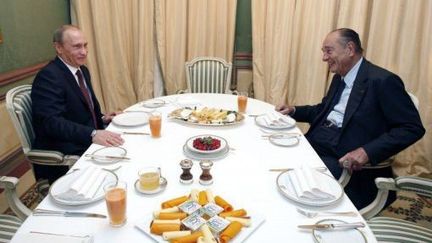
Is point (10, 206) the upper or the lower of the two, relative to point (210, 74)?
A: lower

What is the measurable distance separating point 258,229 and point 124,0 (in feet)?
9.65

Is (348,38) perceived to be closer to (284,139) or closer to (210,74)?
(284,139)

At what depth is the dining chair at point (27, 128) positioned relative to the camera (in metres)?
1.63

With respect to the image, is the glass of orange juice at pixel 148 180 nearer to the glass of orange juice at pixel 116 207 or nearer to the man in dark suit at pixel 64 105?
the glass of orange juice at pixel 116 207

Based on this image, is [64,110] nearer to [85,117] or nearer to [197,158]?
[85,117]

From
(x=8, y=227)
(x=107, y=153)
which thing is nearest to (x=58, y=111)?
(x=107, y=153)

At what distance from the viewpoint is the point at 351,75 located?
6.44ft

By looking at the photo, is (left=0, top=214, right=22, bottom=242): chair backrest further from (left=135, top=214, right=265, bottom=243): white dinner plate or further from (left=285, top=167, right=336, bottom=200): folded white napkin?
(left=285, top=167, right=336, bottom=200): folded white napkin

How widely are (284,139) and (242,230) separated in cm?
77

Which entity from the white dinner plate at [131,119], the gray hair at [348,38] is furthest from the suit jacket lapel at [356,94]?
the white dinner plate at [131,119]

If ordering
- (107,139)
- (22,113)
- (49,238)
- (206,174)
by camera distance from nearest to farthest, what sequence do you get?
(49,238)
(206,174)
(107,139)
(22,113)

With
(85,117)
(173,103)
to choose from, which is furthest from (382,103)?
(85,117)

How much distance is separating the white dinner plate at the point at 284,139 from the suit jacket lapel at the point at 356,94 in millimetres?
359

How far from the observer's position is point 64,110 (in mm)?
1909
